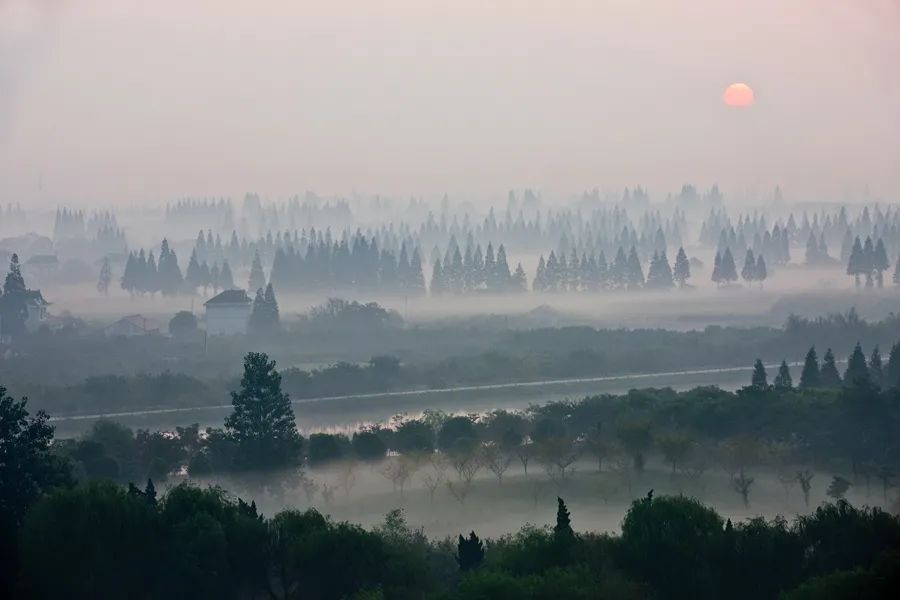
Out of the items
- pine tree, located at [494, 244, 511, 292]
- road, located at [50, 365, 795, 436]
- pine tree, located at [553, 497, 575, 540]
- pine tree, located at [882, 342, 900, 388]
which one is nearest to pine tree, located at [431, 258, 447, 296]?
pine tree, located at [494, 244, 511, 292]

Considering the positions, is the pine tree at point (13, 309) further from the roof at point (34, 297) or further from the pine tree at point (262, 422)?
the pine tree at point (262, 422)

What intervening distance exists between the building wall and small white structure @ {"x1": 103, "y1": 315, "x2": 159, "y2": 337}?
195 cm

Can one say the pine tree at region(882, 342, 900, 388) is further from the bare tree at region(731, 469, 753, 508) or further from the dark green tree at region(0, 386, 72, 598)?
the dark green tree at region(0, 386, 72, 598)

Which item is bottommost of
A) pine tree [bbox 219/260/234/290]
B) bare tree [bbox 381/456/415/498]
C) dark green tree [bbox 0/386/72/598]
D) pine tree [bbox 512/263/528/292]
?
bare tree [bbox 381/456/415/498]

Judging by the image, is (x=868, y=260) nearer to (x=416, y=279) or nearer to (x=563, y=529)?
(x=416, y=279)

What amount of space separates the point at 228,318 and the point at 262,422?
917 inches

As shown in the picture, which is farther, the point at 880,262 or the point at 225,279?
the point at 225,279

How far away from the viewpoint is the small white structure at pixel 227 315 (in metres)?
45.4

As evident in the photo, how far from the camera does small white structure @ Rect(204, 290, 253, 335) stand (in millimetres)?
45375

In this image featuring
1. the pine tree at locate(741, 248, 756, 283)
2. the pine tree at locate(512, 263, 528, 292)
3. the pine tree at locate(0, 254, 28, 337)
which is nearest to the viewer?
the pine tree at locate(0, 254, 28, 337)

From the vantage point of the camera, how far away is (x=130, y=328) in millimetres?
45938

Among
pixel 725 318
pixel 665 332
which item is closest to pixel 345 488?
pixel 665 332

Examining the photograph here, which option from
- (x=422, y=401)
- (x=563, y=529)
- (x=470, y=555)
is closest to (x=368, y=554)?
(x=470, y=555)

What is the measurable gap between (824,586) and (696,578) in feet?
6.31
